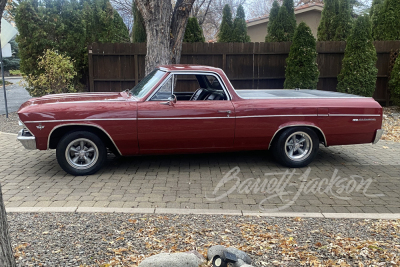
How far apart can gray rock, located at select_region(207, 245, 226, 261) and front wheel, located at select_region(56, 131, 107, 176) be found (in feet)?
10.3

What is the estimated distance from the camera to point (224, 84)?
6.32m

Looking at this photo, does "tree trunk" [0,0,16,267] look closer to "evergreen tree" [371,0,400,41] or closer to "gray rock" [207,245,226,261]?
"gray rock" [207,245,226,261]

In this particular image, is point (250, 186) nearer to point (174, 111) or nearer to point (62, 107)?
point (174, 111)

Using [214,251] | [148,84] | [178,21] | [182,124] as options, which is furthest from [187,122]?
[178,21]

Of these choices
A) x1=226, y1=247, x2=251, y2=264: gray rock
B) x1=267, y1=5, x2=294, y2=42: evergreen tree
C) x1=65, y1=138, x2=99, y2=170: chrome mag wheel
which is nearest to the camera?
x1=226, y1=247, x2=251, y2=264: gray rock

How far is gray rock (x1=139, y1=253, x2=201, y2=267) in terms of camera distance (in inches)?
119

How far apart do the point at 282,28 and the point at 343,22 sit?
2.59 metres

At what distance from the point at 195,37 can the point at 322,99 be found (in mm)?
7750

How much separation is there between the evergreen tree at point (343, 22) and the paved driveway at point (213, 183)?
8450 mm

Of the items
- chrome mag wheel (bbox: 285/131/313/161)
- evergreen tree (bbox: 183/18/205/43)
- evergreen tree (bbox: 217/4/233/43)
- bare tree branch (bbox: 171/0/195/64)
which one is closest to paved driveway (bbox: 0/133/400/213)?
chrome mag wheel (bbox: 285/131/313/161)

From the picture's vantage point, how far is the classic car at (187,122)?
5789 mm

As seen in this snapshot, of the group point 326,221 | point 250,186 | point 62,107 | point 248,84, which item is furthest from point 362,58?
point 62,107

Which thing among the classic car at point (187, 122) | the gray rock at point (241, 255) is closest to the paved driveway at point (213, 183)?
the classic car at point (187, 122)

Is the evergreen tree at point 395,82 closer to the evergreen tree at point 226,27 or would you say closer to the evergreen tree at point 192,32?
the evergreen tree at point 226,27
